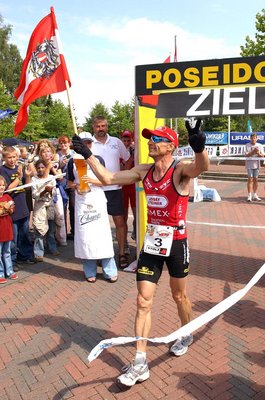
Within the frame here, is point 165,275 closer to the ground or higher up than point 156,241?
closer to the ground

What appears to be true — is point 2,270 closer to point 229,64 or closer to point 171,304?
point 171,304

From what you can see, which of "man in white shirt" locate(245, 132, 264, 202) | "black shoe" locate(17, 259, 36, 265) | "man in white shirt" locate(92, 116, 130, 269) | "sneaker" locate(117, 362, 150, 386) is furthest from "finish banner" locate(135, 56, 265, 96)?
"man in white shirt" locate(245, 132, 264, 202)

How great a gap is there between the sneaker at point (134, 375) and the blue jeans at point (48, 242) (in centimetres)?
337

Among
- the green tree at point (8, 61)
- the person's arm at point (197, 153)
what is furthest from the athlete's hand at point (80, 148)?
the green tree at point (8, 61)

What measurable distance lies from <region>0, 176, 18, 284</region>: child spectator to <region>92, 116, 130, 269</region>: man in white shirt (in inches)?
53.4

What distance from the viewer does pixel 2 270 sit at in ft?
17.1

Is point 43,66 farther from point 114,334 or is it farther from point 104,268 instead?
point 114,334

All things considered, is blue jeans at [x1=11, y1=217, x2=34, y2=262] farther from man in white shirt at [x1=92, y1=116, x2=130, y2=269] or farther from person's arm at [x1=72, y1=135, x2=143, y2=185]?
person's arm at [x1=72, y1=135, x2=143, y2=185]

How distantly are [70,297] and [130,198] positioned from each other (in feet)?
7.61

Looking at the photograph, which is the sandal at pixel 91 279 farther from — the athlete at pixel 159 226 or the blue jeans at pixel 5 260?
the athlete at pixel 159 226

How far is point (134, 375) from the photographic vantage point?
2.91 m

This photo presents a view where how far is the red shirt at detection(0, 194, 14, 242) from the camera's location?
497 cm

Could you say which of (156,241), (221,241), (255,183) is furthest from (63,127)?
(156,241)

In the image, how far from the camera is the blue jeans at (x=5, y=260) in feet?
16.8
